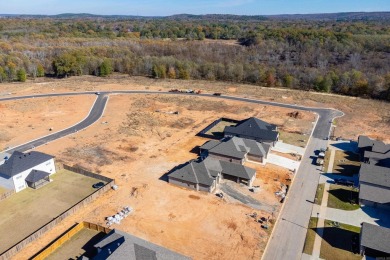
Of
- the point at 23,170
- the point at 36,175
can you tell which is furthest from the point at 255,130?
the point at 23,170

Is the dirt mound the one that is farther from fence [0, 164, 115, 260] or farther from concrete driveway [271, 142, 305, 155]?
fence [0, 164, 115, 260]

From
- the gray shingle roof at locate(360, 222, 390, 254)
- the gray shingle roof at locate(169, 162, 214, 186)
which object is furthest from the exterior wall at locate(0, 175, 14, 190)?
the gray shingle roof at locate(360, 222, 390, 254)

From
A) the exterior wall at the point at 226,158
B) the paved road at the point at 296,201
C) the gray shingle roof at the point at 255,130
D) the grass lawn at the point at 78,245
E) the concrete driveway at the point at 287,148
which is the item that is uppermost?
the gray shingle roof at the point at 255,130

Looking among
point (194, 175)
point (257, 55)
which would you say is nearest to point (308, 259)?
point (194, 175)

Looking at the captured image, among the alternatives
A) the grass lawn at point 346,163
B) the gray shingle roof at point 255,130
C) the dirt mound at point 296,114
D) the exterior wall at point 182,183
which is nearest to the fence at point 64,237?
the exterior wall at point 182,183

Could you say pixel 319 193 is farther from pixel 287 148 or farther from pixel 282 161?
pixel 287 148

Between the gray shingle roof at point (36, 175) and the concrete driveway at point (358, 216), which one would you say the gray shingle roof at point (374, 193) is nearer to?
the concrete driveway at point (358, 216)

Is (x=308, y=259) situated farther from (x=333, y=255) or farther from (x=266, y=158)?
(x=266, y=158)
